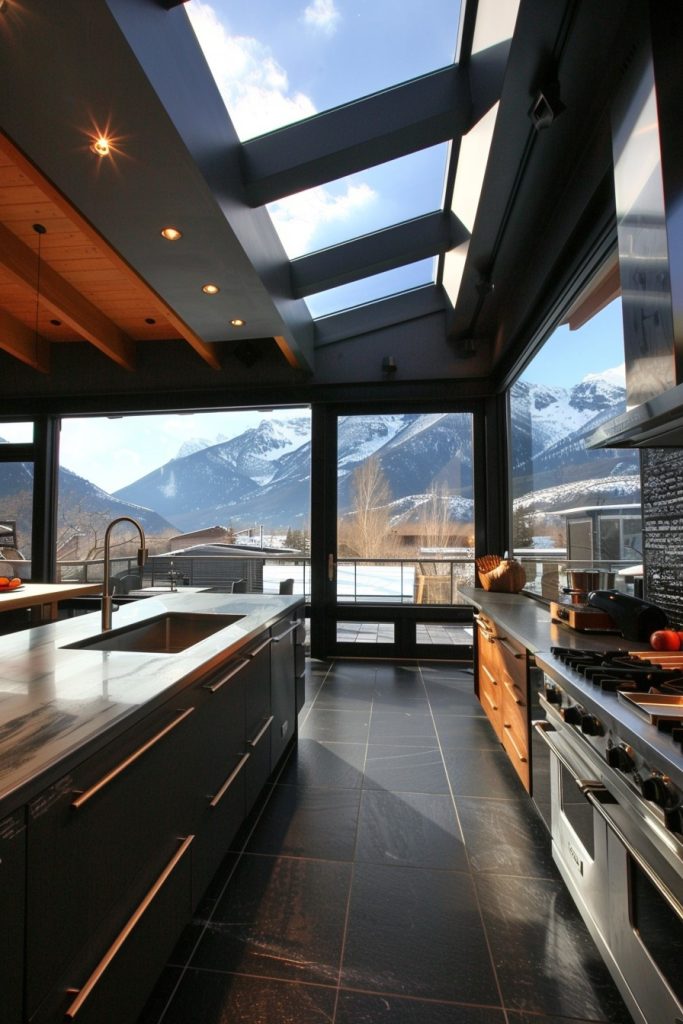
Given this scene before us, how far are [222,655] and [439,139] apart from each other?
262cm

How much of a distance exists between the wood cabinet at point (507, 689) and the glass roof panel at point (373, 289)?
2922mm

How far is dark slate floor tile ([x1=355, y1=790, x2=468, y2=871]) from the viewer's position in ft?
5.88

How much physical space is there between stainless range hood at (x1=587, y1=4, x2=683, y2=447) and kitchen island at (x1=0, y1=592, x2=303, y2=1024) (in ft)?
4.91

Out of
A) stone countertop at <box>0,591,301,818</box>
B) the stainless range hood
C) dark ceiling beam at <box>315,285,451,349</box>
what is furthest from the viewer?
dark ceiling beam at <box>315,285,451,349</box>

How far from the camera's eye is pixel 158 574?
5141mm

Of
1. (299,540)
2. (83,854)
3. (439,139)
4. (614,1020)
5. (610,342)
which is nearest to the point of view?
(83,854)

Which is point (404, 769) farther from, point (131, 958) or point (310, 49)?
point (310, 49)

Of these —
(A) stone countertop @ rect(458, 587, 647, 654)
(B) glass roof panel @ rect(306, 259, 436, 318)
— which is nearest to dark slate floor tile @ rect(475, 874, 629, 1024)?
(A) stone countertop @ rect(458, 587, 647, 654)

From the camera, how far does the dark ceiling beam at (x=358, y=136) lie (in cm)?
227

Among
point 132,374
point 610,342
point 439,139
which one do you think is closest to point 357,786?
point 610,342

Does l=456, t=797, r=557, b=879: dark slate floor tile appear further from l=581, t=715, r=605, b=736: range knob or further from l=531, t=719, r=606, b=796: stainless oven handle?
l=581, t=715, r=605, b=736: range knob

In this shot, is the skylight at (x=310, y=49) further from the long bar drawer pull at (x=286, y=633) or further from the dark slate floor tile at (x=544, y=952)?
the dark slate floor tile at (x=544, y=952)

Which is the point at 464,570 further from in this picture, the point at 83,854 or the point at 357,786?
the point at 83,854

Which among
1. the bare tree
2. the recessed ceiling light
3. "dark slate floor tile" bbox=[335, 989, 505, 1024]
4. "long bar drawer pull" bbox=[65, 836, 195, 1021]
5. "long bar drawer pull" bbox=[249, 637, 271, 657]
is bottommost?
"dark slate floor tile" bbox=[335, 989, 505, 1024]
